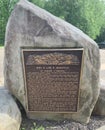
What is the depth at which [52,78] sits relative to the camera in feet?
19.2

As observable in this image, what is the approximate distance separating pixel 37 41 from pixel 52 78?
0.73m

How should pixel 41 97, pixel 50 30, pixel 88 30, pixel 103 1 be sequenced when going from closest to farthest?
pixel 50 30 → pixel 41 97 → pixel 88 30 → pixel 103 1

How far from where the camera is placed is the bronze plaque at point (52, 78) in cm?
571

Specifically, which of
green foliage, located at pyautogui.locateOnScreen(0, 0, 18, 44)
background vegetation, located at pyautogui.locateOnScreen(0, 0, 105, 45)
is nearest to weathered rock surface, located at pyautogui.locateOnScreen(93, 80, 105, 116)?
green foliage, located at pyautogui.locateOnScreen(0, 0, 18, 44)

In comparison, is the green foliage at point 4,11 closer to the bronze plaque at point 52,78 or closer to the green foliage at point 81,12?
the green foliage at point 81,12

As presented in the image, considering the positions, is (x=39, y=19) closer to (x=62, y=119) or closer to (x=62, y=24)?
(x=62, y=24)

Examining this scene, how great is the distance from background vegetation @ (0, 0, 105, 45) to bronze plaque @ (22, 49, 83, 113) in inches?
1389

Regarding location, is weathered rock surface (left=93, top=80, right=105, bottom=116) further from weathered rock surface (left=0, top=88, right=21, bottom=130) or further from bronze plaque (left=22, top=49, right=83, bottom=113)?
weathered rock surface (left=0, top=88, right=21, bottom=130)

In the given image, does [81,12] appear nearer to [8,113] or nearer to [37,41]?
[37,41]

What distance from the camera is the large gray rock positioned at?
5676mm

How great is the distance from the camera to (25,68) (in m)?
5.79

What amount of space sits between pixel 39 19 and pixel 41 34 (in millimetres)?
264

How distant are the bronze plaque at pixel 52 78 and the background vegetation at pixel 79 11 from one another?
116 ft

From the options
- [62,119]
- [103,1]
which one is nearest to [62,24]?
[62,119]
